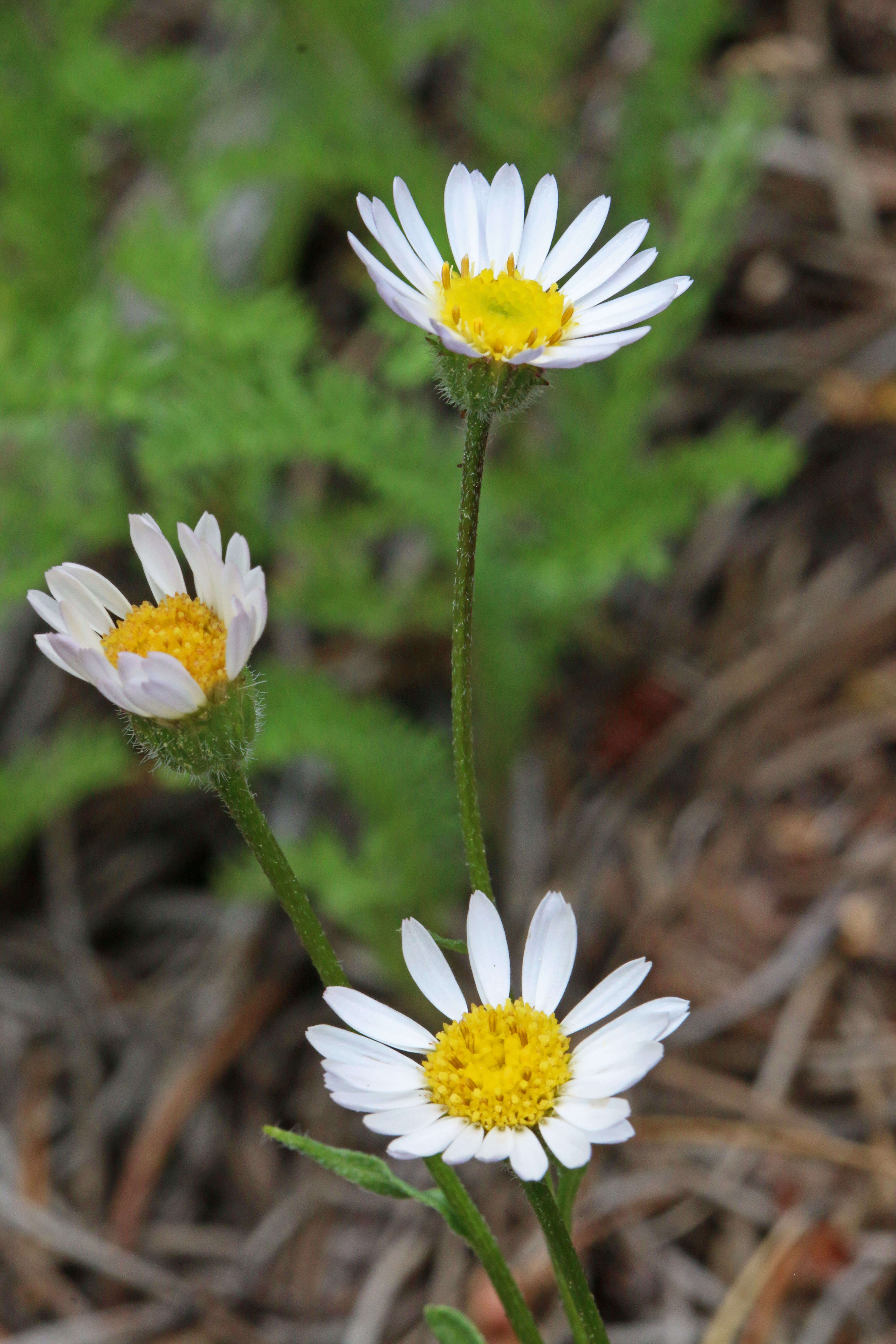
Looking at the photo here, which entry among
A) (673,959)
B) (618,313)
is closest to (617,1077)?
(618,313)

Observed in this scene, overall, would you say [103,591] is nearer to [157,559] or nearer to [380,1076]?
[157,559]

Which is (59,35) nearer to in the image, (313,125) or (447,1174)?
(313,125)

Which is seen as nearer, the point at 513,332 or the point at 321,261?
the point at 513,332

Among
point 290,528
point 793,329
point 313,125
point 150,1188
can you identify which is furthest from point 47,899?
point 793,329

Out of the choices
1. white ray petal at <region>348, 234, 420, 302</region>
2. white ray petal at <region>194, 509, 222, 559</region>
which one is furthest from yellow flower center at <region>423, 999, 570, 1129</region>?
white ray petal at <region>348, 234, 420, 302</region>

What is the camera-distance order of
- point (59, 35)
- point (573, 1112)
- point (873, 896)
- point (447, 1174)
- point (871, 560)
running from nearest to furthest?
point (573, 1112) < point (447, 1174) < point (873, 896) < point (871, 560) < point (59, 35)

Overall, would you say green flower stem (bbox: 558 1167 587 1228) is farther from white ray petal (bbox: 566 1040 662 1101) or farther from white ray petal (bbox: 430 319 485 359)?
white ray petal (bbox: 430 319 485 359)

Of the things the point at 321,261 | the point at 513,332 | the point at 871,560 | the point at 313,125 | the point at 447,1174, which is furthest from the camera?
the point at 321,261
